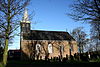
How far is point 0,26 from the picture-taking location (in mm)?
17562

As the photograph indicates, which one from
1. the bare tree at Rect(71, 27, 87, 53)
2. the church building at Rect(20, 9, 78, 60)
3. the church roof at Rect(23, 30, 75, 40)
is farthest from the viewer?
the bare tree at Rect(71, 27, 87, 53)

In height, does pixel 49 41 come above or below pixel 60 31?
below

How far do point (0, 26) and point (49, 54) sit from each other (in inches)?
890

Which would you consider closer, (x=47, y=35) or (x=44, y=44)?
(x=44, y=44)

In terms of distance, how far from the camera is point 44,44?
38406 millimetres

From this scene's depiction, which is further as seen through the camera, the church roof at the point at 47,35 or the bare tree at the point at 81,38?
the bare tree at the point at 81,38

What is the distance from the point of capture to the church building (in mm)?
36000

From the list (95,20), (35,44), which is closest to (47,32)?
(35,44)

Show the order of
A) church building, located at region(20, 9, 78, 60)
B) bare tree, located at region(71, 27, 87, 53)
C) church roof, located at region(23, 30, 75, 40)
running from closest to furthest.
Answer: church building, located at region(20, 9, 78, 60) < church roof, located at region(23, 30, 75, 40) < bare tree, located at region(71, 27, 87, 53)

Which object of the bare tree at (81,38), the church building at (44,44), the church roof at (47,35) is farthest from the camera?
the bare tree at (81,38)

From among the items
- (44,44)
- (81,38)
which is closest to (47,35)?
(44,44)

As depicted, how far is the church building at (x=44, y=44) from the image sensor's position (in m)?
36.0

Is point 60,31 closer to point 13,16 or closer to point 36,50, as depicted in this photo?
point 36,50

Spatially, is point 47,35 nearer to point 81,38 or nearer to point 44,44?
point 44,44
